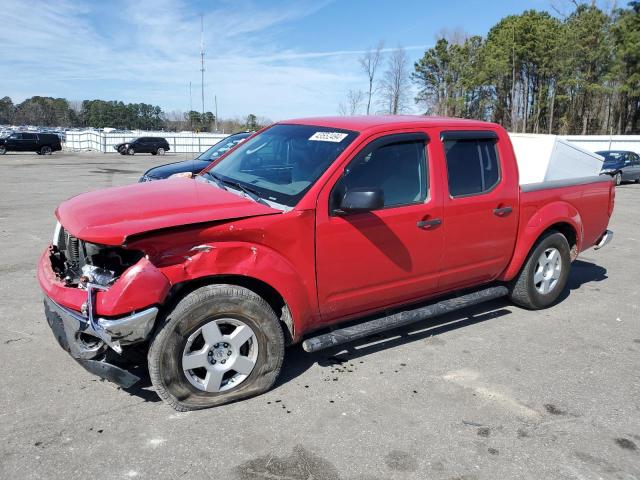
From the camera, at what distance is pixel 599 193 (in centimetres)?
567

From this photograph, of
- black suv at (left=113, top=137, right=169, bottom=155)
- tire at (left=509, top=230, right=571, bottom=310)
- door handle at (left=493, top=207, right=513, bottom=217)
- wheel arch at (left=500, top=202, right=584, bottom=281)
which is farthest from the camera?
black suv at (left=113, top=137, right=169, bottom=155)

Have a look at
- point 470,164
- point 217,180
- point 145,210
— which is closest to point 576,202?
point 470,164

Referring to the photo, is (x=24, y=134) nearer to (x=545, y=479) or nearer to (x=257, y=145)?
(x=257, y=145)

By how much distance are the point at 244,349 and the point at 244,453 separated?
2.40ft

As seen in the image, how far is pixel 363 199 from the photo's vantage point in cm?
341

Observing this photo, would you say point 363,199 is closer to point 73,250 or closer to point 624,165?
point 73,250

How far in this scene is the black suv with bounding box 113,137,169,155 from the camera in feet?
127

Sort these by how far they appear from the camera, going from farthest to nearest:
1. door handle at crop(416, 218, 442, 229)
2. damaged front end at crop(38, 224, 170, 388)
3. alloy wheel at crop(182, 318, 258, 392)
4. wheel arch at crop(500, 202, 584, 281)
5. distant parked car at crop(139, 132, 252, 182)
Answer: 1. distant parked car at crop(139, 132, 252, 182)
2. wheel arch at crop(500, 202, 584, 281)
3. door handle at crop(416, 218, 442, 229)
4. alloy wheel at crop(182, 318, 258, 392)
5. damaged front end at crop(38, 224, 170, 388)

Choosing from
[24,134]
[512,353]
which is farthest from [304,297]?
[24,134]

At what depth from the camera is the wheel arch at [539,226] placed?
16.0 ft

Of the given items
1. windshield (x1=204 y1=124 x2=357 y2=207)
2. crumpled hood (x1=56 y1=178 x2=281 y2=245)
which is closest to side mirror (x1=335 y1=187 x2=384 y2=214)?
windshield (x1=204 y1=124 x2=357 y2=207)

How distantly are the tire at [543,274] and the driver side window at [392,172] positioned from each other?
5.65 ft

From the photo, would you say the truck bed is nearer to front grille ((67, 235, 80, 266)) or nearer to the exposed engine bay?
the exposed engine bay

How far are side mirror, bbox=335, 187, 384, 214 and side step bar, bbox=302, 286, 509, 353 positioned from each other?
3.03ft
